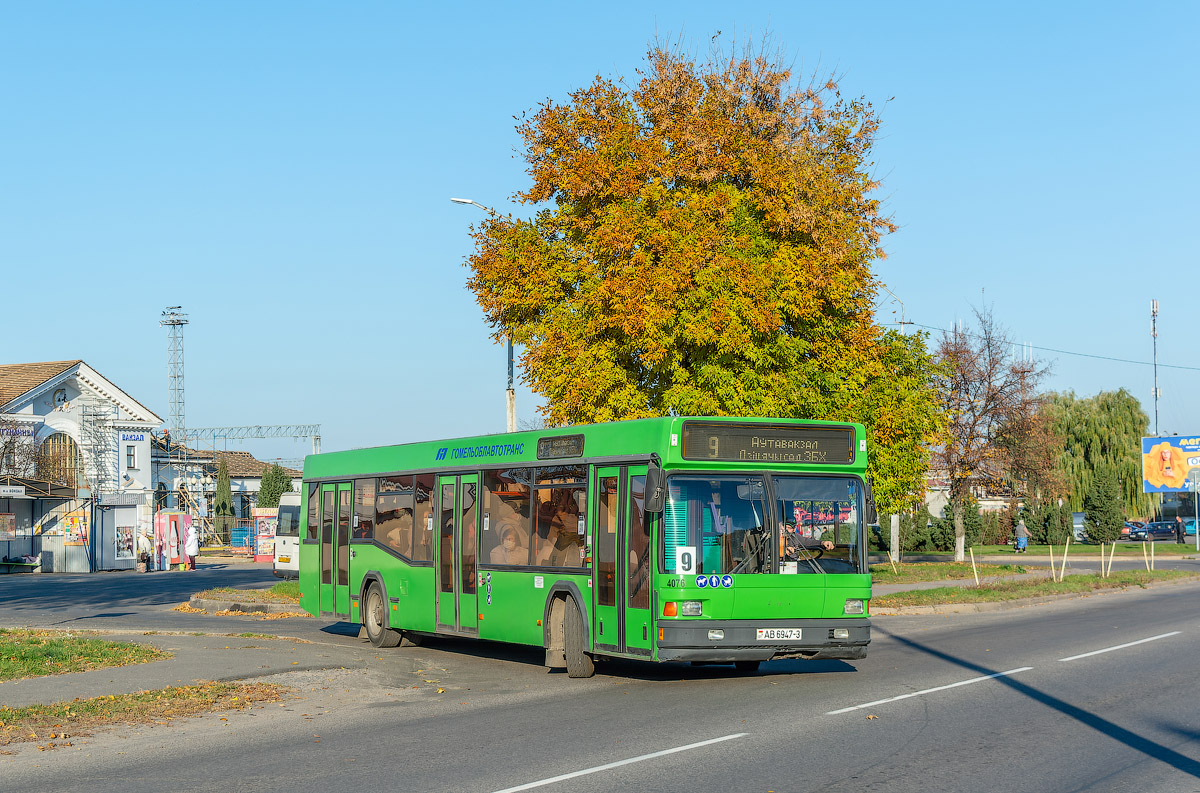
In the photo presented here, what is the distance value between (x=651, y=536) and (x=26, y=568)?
4566 cm

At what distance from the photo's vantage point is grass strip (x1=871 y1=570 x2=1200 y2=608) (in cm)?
2630

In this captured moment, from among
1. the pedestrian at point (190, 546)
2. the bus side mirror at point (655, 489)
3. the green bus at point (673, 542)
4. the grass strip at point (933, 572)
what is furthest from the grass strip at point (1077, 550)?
the bus side mirror at point (655, 489)

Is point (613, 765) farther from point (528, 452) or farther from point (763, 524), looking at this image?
point (528, 452)

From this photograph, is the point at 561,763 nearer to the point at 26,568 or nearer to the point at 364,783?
the point at 364,783

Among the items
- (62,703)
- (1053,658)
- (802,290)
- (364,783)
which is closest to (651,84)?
(802,290)

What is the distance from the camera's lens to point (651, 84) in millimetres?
25562

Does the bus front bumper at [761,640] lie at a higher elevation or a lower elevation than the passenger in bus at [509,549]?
lower

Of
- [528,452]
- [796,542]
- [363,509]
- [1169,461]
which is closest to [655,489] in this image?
[796,542]

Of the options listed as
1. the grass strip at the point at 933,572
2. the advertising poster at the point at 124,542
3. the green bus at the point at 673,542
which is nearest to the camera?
the green bus at the point at 673,542

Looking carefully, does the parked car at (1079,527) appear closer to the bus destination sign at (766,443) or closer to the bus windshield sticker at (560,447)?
the bus destination sign at (766,443)

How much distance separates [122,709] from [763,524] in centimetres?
671

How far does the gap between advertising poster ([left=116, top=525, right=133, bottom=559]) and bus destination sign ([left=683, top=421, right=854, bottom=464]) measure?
4425 cm

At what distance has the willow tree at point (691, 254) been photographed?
75.0 ft

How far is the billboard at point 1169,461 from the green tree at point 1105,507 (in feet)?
42.7
